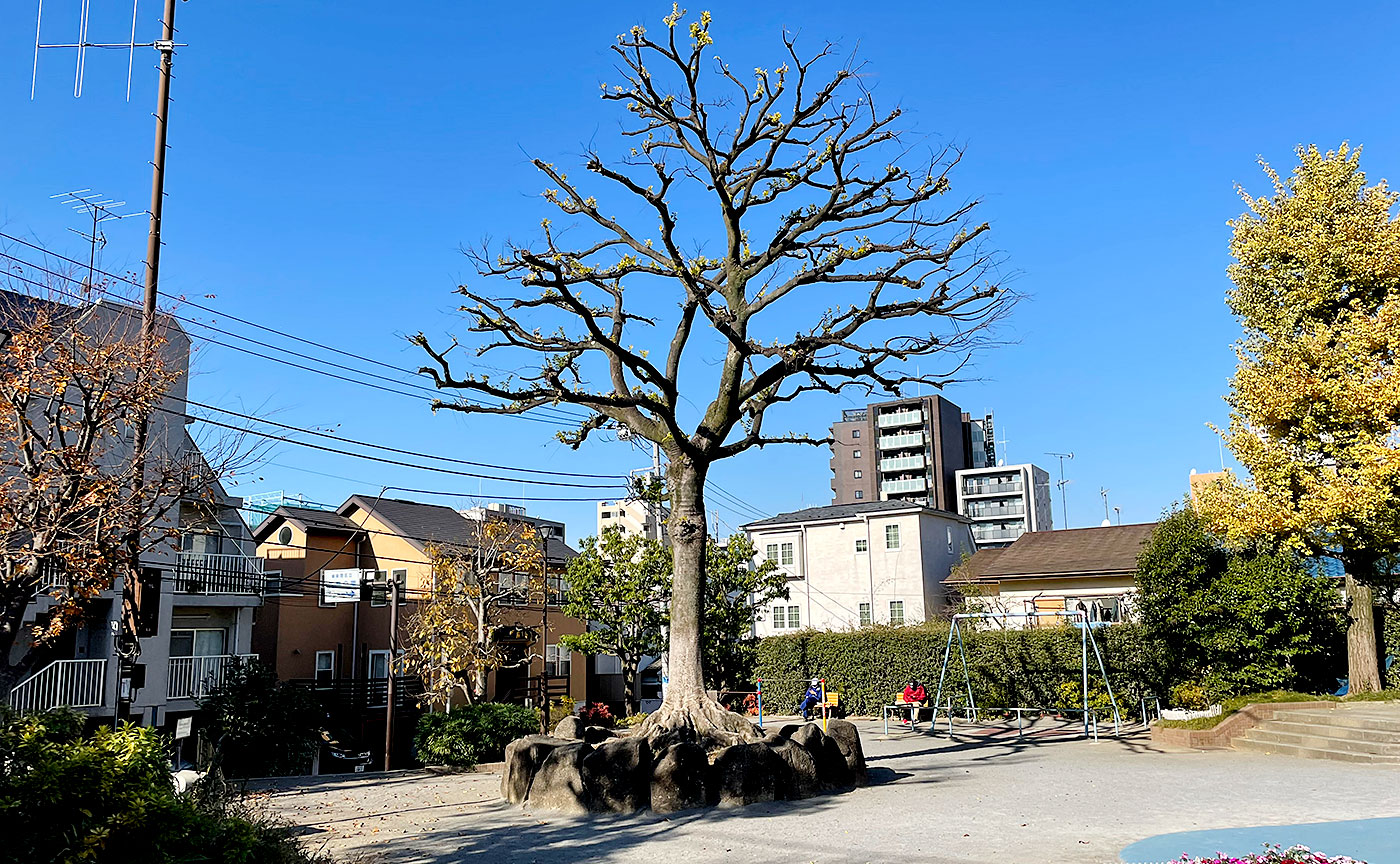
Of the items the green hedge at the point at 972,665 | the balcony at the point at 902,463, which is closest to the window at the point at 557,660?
the green hedge at the point at 972,665

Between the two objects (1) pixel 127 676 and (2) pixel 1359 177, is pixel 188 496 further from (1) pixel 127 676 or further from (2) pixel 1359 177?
(2) pixel 1359 177

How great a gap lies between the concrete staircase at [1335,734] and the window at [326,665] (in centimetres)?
2734

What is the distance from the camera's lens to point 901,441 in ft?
261

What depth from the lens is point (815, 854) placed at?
31.8 ft

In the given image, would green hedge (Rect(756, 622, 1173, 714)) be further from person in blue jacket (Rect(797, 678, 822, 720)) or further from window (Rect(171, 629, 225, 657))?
window (Rect(171, 629, 225, 657))

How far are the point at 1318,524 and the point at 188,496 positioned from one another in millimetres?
20796

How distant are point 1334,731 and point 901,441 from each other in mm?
63051

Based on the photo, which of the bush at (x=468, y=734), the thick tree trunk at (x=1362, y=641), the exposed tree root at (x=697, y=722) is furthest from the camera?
the thick tree trunk at (x=1362, y=641)

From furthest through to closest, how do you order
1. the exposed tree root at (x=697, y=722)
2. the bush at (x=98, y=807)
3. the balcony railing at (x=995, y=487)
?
the balcony railing at (x=995, y=487) → the exposed tree root at (x=697, y=722) → the bush at (x=98, y=807)

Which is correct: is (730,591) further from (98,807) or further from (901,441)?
(901,441)

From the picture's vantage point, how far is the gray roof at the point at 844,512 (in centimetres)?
4659

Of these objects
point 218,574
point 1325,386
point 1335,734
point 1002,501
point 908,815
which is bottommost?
point 908,815

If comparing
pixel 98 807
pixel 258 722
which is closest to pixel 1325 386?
pixel 98 807

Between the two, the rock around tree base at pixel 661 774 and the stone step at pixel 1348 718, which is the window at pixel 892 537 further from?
the rock around tree base at pixel 661 774
